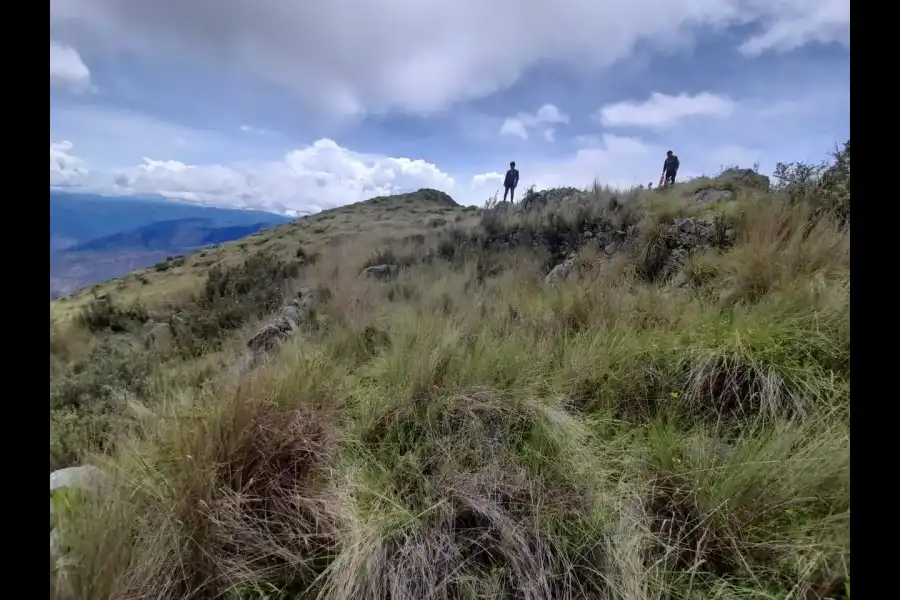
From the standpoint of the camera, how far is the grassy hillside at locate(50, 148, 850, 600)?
4.96 feet

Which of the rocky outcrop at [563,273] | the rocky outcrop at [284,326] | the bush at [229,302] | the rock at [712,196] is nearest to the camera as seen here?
the rocky outcrop at [284,326]

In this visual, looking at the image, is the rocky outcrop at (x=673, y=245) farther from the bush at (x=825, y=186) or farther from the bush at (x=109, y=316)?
the bush at (x=109, y=316)

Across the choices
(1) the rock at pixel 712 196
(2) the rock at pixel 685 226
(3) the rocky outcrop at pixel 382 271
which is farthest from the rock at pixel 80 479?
(1) the rock at pixel 712 196

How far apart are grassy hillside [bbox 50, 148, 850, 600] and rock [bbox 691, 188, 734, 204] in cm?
228

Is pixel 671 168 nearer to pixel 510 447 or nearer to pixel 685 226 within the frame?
pixel 685 226

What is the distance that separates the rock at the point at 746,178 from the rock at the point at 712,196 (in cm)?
50

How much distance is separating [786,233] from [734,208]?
141 cm

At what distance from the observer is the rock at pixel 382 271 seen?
23.1ft

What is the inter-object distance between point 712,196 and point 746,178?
1543 mm
